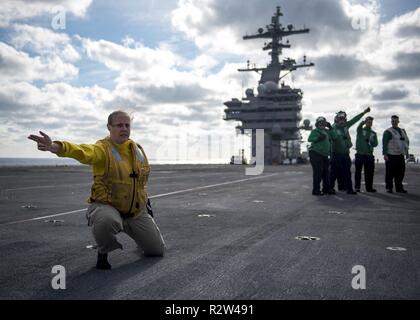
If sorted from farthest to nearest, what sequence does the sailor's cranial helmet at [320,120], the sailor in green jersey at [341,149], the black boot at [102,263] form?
1. the sailor in green jersey at [341,149]
2. the sailor's cranial helmet at [320,120]
3. the black boot at [102,263]

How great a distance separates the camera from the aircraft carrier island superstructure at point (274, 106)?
75.8 meters

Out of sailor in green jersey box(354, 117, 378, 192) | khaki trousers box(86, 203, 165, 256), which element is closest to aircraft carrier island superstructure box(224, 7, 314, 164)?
sailor in green jersey box(354, 117, 378, 192)

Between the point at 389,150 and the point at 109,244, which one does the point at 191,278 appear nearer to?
the point at 109,244

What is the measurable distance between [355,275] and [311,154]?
28.0 feet

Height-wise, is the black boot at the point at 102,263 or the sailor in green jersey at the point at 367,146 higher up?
the sailor in green jersey at the point at 367,146

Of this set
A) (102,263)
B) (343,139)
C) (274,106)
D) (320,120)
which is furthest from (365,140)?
(274,106)

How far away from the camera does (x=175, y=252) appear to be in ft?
14.5

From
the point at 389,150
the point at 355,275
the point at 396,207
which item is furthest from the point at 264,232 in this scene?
the point at 389,150

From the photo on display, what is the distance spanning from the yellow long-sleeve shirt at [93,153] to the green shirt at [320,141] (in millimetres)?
8161

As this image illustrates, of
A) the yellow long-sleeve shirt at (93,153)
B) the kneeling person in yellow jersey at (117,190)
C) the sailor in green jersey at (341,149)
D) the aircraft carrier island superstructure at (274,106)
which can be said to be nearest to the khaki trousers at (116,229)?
the kneeling person in yellow jersey at (117,190)

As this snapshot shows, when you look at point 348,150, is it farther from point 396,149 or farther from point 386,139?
point 396,149

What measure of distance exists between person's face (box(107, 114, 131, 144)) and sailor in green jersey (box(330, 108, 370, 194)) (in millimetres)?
9247

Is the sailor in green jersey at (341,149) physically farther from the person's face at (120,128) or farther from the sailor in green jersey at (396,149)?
the person's face at (120,128)

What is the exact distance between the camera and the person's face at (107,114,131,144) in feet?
13.7
